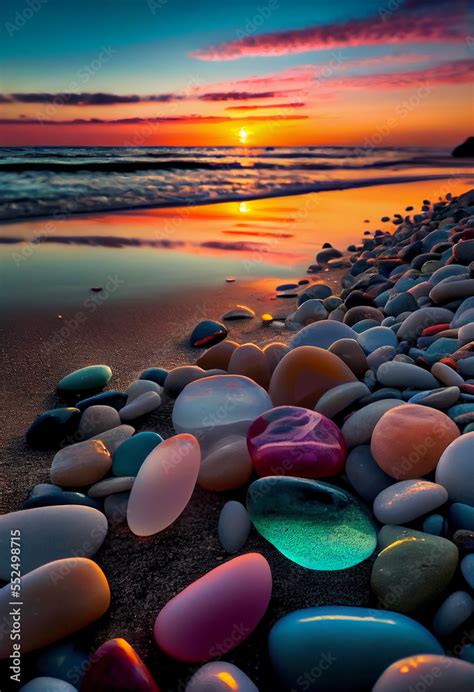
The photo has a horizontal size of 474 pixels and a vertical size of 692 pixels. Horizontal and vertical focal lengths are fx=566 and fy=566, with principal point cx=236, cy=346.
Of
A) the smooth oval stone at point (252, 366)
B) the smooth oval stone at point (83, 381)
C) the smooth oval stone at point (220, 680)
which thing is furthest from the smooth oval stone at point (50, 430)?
the smooth oval stone at point (220, 680)

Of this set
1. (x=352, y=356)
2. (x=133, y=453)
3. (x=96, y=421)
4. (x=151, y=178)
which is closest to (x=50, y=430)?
(x=96, y=421)

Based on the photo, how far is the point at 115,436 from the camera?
5.89 feet

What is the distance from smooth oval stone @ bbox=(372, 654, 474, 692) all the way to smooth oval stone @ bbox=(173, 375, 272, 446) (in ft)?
2.84

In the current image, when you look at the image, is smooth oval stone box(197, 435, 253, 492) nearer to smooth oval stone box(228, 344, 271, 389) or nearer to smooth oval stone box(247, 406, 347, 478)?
smooth oval stone box(247, 406, 347, 478)

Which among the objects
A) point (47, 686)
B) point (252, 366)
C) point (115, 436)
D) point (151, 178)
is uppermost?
point (151, 178)

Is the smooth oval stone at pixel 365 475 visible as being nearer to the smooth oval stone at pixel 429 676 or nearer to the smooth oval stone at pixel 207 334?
the smooth oval stone at pixel 429 676

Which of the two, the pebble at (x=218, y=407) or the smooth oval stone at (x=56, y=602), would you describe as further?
the pebble at (x=218, y=407)

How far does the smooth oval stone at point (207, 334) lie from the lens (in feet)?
9.22

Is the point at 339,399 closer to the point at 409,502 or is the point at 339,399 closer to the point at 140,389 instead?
the point at 409,502

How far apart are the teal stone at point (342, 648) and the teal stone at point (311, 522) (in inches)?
8.5

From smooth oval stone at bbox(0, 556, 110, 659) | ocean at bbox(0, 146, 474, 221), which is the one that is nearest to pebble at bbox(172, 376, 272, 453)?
smooth oval stone at bbox(0, 556, 110, 659)

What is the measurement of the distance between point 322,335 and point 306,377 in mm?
485

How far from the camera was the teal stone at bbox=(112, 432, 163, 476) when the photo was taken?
162cm

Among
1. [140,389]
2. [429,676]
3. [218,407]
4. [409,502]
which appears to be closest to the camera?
[429,676]
